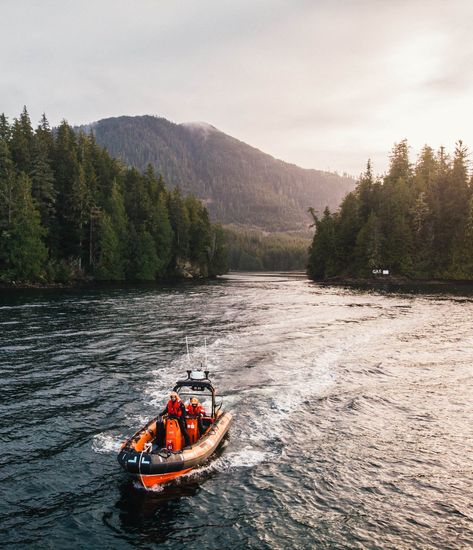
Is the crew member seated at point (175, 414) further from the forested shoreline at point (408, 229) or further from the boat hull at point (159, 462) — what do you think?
the forested shoreline at point (408, 229)

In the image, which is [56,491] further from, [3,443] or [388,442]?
[388,442]

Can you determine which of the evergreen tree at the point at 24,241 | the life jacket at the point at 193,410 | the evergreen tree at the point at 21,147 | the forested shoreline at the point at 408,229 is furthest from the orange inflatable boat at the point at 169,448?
the forested shoreline at the point at 408,229

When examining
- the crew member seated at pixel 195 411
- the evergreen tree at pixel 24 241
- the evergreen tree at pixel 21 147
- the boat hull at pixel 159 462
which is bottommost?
the boat hull at pixel 159 462

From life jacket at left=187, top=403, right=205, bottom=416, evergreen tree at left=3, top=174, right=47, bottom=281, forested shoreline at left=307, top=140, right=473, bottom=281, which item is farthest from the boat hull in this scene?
forested shoreline at left=307, top=140, right=473, bottom=281

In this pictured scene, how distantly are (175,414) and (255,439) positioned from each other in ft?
13.4

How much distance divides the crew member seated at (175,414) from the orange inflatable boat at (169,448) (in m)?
0.04

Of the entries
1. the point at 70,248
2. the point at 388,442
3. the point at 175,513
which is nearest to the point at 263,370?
the point at 388,442

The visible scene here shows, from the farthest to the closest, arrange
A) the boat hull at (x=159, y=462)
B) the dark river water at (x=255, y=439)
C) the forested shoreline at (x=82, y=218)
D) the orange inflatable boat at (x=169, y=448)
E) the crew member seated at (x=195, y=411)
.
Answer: the forested shoreline at (x=82, y=218)
the crew member seated at (x=195, y=411)
the orange inflatable boat at (x=169, y=448)
the boat hull at (x=159, y=462)
the dark river water at (x=255, y=439)

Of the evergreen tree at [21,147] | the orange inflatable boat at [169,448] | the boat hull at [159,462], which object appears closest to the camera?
the boat hull at [159,462]

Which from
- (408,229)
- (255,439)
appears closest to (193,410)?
(255,439)

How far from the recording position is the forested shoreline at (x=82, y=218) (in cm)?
7612

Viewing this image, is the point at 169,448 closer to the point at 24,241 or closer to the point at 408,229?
the point at 24,241

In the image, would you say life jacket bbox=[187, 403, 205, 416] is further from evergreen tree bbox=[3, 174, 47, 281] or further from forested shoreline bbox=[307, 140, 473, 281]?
forested shoreline bbox=[307, 140, 473, 281]

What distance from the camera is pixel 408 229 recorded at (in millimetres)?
110000
